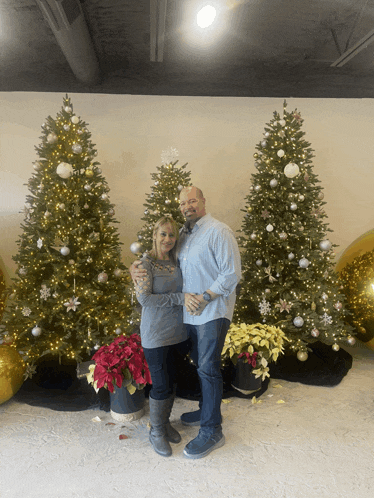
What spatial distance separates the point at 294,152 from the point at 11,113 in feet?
12.4

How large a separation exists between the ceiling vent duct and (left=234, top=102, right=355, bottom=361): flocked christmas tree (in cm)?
234

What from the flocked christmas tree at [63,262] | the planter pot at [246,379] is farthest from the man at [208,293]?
the flocked christmas tree at [63,262]

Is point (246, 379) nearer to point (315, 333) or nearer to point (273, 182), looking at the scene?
point (315, 333)

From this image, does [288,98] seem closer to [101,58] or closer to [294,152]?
[294,152]

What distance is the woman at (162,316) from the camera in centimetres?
224

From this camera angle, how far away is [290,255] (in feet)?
12.1

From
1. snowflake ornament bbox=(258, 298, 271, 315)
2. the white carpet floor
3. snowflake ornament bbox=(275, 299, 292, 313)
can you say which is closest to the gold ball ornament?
the white carpet floor

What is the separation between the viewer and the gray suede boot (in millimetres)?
2340

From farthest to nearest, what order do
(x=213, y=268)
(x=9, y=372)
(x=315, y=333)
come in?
(x=315, y=333) → (x=9, y=372) → (x=213, y=268)

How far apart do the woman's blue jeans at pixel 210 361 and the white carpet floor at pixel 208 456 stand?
251 millimetres

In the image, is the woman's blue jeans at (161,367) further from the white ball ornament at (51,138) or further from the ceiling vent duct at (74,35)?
the ceiling vent duct at (74,35)

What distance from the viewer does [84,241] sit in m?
3.57

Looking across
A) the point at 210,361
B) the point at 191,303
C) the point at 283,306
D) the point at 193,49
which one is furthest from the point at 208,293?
the point at 193,49

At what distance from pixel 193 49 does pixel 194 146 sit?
1213 millimetres
